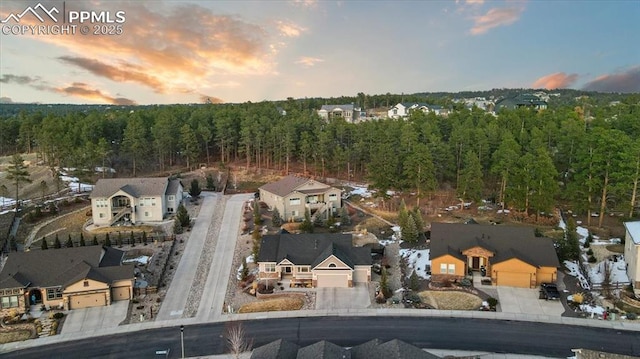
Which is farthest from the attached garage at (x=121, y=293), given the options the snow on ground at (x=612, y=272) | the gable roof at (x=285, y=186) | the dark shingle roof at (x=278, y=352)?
the snow on ground at (x=612, y=272)

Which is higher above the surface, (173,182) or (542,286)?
(173,182)

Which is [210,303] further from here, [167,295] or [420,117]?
[420,117]

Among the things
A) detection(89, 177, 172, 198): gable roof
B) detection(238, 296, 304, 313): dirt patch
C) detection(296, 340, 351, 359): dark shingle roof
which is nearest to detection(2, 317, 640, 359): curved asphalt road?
detection(238, 296, 304, 313): dirt patch

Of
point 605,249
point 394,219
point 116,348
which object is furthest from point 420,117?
point 116,348

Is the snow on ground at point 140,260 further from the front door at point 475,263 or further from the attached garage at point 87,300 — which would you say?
the front door at point 475,263

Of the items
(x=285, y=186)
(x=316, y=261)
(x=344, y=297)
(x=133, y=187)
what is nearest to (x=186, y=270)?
(x=316, y=261)
